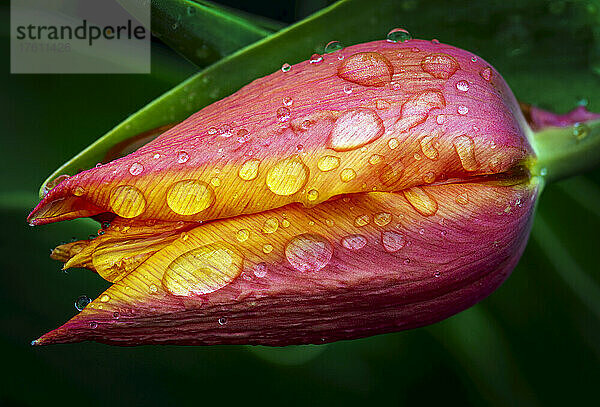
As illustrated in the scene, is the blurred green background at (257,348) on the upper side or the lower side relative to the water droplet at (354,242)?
lower

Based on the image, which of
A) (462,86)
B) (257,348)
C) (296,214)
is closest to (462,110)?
(462,86)

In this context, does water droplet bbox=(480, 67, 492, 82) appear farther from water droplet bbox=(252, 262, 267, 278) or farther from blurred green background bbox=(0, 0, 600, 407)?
blurred green background bbox=(0, 0, 600, 407)

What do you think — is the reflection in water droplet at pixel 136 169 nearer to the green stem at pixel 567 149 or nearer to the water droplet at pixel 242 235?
the water droplet at pixel 242 235

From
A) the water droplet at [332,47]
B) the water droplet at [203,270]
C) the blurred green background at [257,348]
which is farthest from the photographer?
the blurred green background at [257,348]

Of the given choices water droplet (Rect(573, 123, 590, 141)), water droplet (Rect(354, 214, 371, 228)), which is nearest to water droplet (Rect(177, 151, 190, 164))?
water droplet (Rect(354, 214, 371, 228))

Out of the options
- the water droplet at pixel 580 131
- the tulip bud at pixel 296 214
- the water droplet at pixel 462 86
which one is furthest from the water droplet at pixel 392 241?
the water droplet at pixel 580 131

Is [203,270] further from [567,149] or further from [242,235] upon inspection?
[567,149]

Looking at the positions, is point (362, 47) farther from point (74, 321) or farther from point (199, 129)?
point (74, 321)

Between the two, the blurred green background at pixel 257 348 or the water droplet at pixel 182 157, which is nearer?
Answer: the water droplet at pixel 182 157
